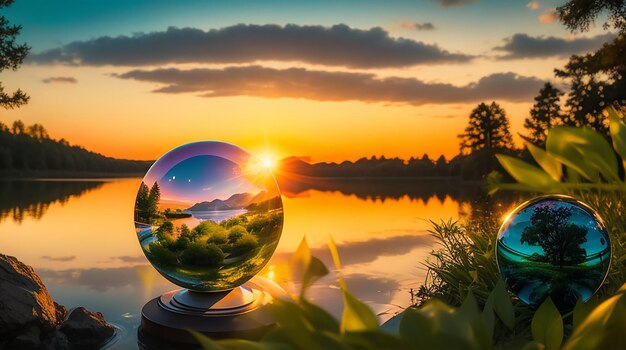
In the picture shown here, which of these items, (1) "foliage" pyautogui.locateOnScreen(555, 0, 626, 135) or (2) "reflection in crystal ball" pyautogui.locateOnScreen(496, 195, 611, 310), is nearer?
(2) "reflection in crystal ball" pyautogui.locateOnScreen(496, 195, 611, 310)

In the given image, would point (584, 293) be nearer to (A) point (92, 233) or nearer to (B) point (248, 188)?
(B) point (248, 188)

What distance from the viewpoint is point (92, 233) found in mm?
15008

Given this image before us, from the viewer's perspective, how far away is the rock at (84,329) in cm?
541

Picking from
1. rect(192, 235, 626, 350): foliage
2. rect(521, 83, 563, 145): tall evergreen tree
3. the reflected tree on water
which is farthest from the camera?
rect(521, 83, 563, 145): tall evergreen tree

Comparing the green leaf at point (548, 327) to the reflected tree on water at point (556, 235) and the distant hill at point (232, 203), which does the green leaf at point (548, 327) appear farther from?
the distant hill at point (232, 203)

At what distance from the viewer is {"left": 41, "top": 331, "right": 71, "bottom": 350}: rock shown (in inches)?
204

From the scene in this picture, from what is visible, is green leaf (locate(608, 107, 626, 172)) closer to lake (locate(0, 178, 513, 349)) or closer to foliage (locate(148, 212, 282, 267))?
lake (locate(0, 178, 513, 349))

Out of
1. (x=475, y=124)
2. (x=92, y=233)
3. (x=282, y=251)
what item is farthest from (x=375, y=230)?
(x=475, y=124)

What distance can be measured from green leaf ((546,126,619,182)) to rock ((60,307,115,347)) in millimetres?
5534

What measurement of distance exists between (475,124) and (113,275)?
223 ft

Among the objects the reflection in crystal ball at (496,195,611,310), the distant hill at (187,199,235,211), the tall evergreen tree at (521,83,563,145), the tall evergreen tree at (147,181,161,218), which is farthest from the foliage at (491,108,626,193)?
the tall evergreen tree at (521,83,563,145)

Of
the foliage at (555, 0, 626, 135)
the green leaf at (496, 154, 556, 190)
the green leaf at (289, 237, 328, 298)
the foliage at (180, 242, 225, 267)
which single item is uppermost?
the foliage at (555, 0, 626, 135)

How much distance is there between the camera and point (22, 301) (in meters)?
5.23

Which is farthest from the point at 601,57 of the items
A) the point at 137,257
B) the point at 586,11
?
the point at 137,257
